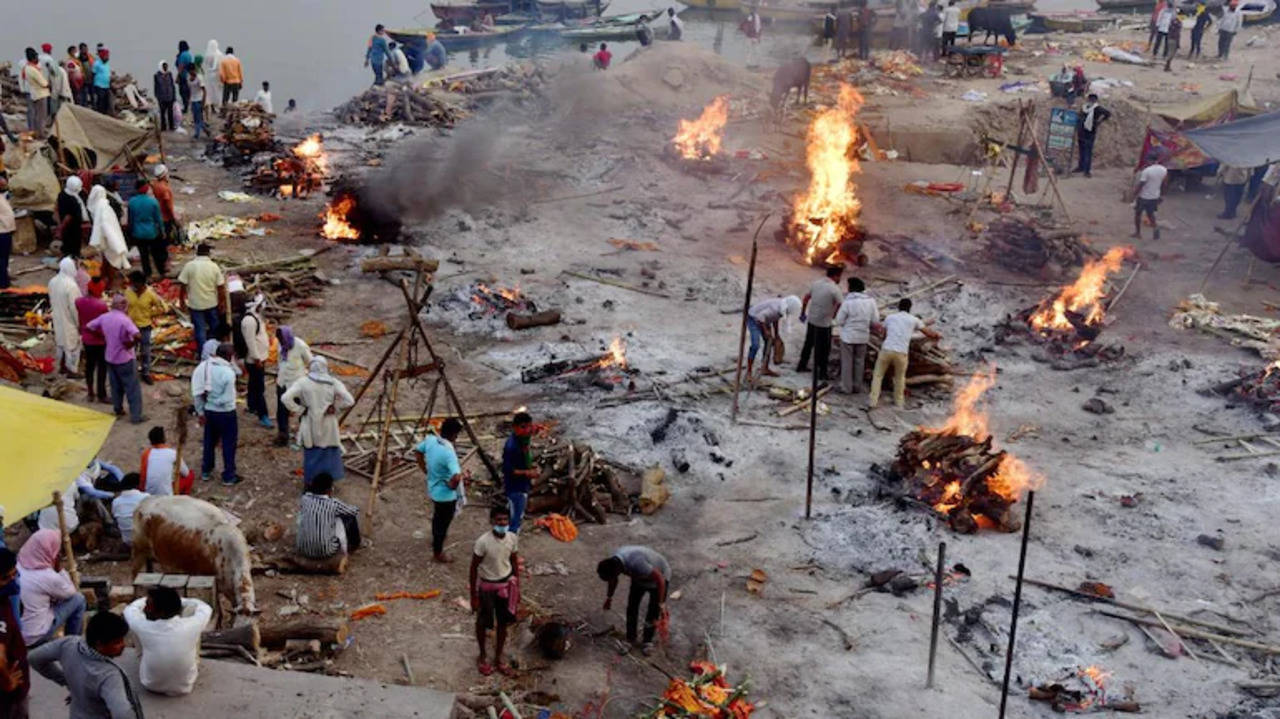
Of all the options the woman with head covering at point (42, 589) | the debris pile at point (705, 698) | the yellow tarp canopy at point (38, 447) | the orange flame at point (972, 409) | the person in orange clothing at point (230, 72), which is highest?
the person in orange clothing at point (230, 72)

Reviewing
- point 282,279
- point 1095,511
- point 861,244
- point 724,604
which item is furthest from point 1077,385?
point 282,279

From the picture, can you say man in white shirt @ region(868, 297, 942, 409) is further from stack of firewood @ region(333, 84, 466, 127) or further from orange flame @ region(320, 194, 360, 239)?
stack of firewood @ region(333, 84, 466, 127)

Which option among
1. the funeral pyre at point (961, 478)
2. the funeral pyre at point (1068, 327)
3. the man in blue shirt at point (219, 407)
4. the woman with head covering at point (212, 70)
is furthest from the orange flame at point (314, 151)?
the funeral pyre at point (961, 478)

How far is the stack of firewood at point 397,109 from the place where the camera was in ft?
99.3

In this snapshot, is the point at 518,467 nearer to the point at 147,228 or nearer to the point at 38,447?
the point at 38,447

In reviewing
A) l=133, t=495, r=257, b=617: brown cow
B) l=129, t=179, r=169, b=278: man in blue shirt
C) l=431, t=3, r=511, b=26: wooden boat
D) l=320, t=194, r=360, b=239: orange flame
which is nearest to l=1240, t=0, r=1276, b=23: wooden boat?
l=431, t=3, r=511, b=26: wooden boat

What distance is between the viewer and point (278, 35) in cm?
6619

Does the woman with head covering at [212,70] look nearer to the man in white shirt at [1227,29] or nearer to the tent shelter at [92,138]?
the tent shelter at [92,138]

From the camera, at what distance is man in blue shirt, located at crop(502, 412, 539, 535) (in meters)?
11.4

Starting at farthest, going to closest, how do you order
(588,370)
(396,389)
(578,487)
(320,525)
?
1. (588,370)
2. (396,389)
3. (578,487)
4. (320,525)

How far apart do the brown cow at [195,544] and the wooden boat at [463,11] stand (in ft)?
151

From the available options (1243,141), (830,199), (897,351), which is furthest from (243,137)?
(1243,141)

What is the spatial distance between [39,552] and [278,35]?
6385 centimetres

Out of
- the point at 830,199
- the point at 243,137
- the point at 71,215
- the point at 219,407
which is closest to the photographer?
the point at 219,407
